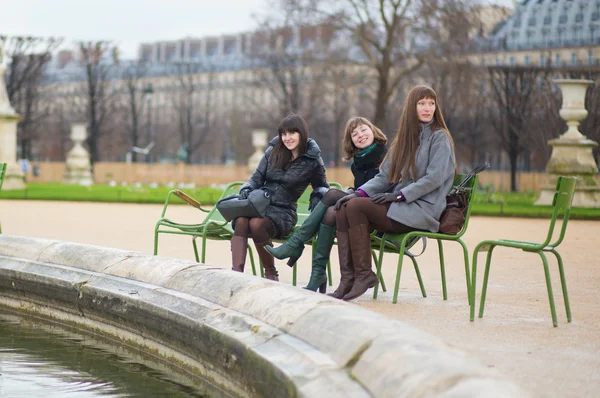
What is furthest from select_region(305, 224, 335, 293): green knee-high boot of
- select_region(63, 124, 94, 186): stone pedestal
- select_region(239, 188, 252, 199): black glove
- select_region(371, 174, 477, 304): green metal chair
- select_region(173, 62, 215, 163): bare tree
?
select_region(173, 62, 215, 163): bare tree

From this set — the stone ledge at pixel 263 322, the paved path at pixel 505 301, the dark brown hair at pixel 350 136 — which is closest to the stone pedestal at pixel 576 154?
the paved path at pixel 505 301

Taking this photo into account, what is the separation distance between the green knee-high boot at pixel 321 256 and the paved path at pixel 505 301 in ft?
1.10

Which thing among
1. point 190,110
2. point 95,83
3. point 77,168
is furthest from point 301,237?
point 190,110

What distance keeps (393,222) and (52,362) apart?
2.20 m

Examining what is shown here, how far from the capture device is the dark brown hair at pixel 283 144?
23.6 ft

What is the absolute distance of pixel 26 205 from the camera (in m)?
19.8

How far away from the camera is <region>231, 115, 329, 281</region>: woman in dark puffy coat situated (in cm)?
715

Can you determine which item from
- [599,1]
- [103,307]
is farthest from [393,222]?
[599,1]

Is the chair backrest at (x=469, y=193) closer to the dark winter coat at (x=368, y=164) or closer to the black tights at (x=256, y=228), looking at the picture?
the dark winter coat at (x=368, y=164)

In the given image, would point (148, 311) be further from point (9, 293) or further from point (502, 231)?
point (502, 231)

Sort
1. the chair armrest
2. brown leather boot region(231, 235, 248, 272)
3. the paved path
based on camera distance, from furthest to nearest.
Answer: the chair armrest, brown leather boot region(231, 235, 248, 272), the paved path

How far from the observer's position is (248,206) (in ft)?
23.3

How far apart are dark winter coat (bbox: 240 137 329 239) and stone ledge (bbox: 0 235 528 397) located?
1.27 metres

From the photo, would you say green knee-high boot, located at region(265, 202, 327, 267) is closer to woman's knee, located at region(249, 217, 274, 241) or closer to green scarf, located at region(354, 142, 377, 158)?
woman's knee, located at region(249, 217, 274, 241)
